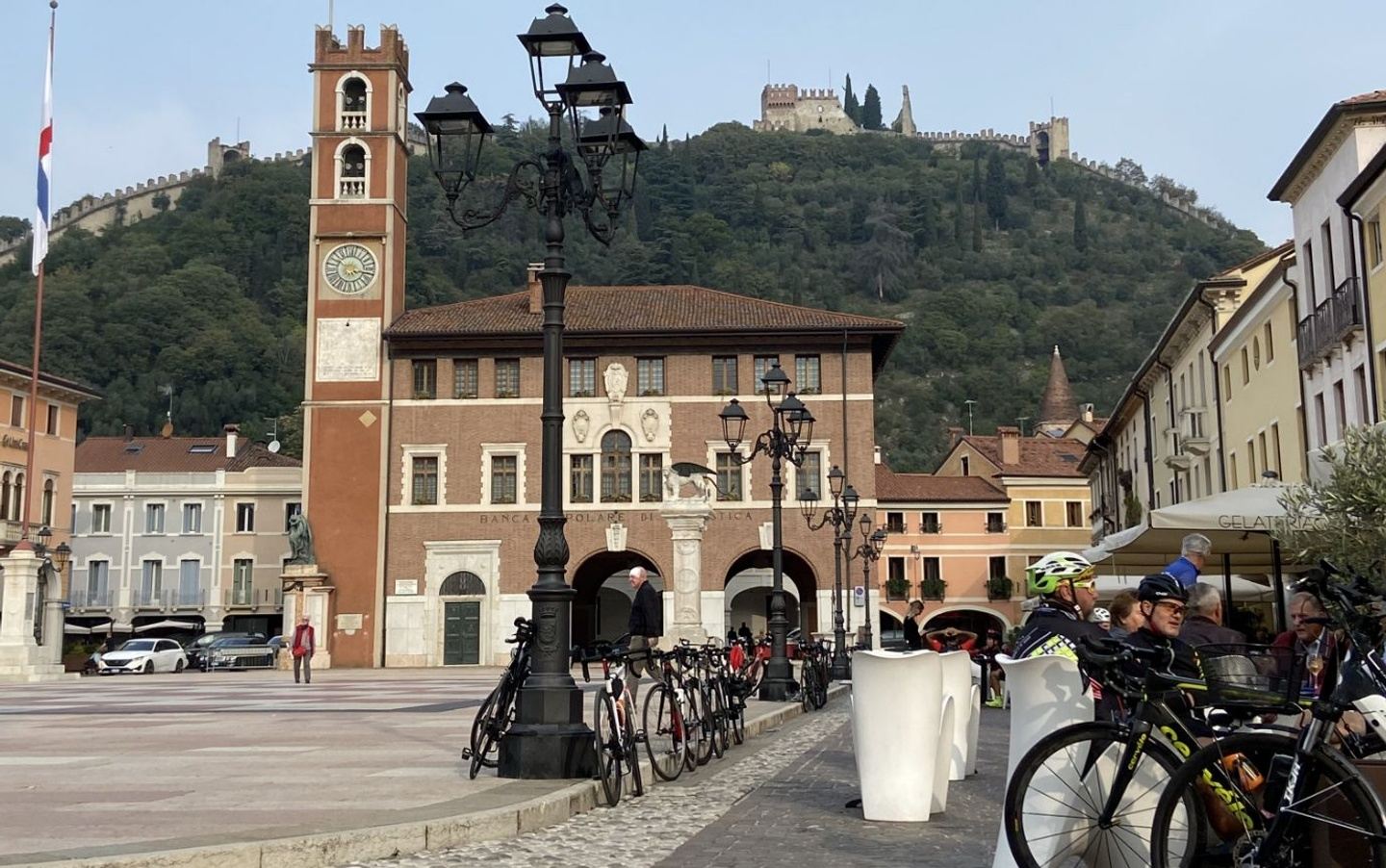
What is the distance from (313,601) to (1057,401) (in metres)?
76.5

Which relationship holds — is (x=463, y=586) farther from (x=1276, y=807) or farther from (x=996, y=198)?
(x=996, y=198)

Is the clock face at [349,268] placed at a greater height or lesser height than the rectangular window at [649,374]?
greater

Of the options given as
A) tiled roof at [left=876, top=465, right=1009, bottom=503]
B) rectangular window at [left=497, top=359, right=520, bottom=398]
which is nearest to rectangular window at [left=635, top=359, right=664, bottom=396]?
rectangular window at [left=497, top=359, right=520, bottom=398]

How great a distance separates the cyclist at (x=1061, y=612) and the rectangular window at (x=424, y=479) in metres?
40.9

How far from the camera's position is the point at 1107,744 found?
16.7 ft

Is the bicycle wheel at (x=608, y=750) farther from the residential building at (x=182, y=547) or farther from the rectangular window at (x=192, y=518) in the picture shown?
the rectangular window at (x=192, y=518)

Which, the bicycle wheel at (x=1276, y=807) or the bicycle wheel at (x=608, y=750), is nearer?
the bicycle wheel at (x=1276, y=807)

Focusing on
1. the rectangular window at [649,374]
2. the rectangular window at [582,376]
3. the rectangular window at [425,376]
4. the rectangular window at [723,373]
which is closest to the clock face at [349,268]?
the rectangular window at [425,376]

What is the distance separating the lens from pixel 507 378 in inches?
1844

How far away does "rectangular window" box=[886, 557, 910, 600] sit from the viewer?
2549 inches

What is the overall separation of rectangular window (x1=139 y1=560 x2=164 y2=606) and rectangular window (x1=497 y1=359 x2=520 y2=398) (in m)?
27.8

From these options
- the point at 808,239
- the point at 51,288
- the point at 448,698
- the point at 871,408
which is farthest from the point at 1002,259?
the point at 448,698

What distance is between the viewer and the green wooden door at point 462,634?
149 ft

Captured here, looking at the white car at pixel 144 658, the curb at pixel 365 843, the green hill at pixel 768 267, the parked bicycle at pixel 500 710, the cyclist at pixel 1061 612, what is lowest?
the white car at pixel 144 658
